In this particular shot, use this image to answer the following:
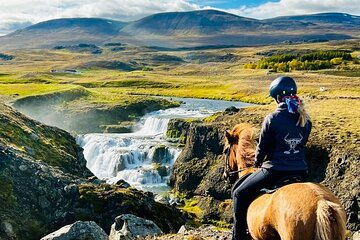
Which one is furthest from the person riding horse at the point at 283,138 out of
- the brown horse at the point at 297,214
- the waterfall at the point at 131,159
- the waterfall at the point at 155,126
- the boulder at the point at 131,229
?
the waterfall at the point at 155,126

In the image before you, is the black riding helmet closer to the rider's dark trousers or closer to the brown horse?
the rider's dark trousers

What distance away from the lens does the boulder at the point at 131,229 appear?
19.6 meters

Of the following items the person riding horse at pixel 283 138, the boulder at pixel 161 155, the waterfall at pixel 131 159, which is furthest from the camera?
the boulder at pixel 161 155

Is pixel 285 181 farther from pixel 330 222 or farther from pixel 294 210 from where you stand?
pixel 330 222

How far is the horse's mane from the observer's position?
1262 cm

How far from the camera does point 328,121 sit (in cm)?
4916

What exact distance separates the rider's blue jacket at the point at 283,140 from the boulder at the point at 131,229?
1000 centimetres

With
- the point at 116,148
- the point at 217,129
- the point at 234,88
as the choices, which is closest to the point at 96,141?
the point at 116,148

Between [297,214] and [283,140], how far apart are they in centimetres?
235

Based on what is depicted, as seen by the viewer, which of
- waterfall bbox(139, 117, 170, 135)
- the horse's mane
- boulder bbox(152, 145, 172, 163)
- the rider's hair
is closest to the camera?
the rider's hair

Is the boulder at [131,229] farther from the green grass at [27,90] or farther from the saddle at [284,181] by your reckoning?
the green grass at [27,90]

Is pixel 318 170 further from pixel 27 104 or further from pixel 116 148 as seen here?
pixel 27 104

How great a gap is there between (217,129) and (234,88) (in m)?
78.8

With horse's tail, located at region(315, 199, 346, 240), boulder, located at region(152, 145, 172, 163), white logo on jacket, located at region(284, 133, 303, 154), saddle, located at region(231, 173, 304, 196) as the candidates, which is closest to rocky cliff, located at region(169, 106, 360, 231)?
boulder, located at region(152, 145, 172, 163)
